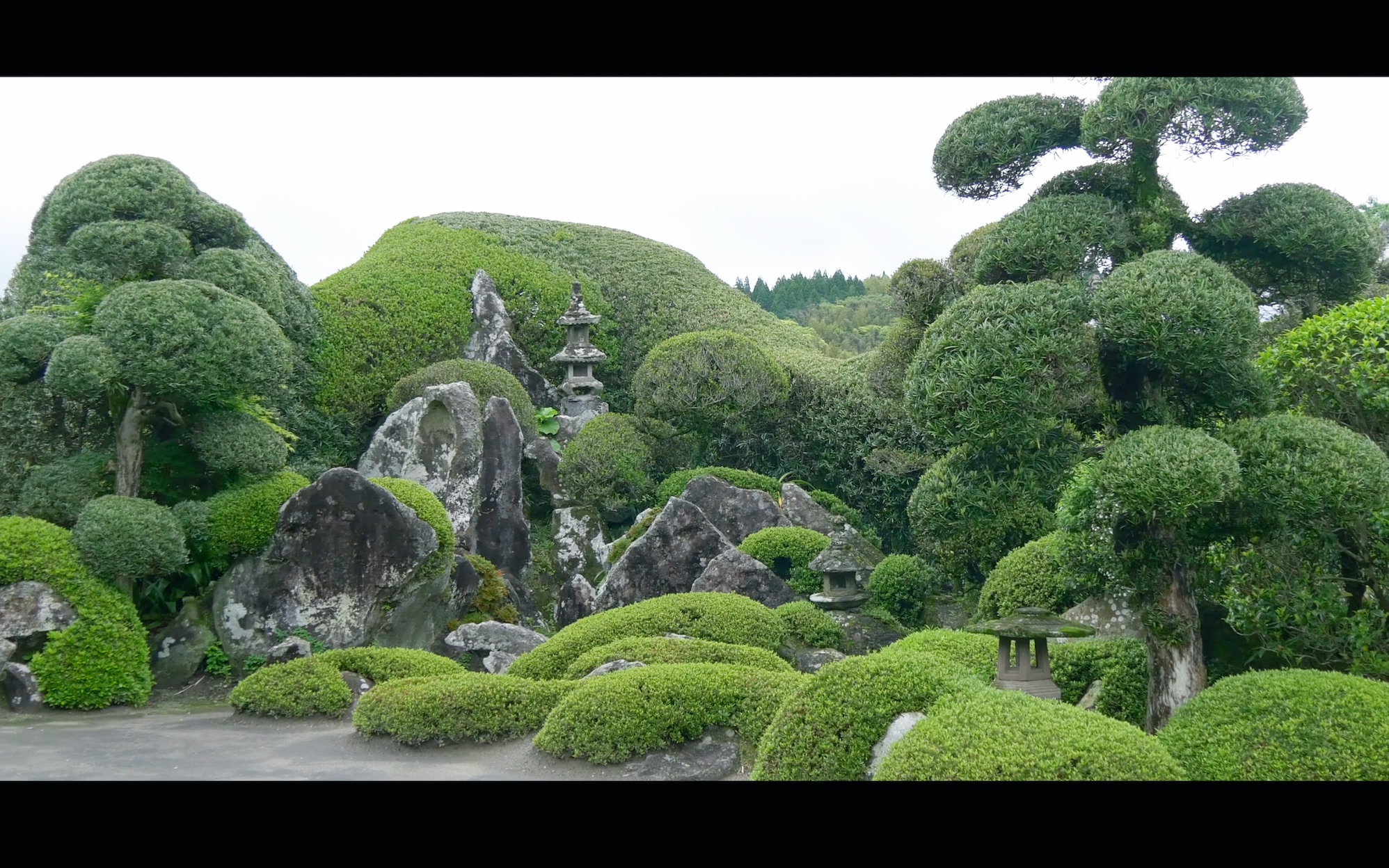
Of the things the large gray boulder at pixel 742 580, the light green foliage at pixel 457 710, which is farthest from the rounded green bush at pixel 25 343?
the large gray boulder at pixel 742 580

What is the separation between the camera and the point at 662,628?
10039mm

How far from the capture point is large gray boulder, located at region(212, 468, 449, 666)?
38.0 ft

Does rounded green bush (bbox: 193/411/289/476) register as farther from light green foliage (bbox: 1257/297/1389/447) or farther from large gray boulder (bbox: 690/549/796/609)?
light green foliage (bbox: 1257/297/1389/447)

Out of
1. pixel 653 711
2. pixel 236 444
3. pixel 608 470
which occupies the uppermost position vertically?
pixel 236 444

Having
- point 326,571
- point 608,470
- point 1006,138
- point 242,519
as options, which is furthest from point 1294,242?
point 608,470

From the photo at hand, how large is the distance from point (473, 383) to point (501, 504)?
228cm

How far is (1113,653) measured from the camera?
25.4ft

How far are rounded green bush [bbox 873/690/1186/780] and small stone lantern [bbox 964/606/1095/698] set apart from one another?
1079 millimetres

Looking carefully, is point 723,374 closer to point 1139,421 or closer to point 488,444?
point 488,444

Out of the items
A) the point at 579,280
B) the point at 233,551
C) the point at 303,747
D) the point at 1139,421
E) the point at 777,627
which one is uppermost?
the point at 579,280

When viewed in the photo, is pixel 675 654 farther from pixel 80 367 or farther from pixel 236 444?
pixel 80 367

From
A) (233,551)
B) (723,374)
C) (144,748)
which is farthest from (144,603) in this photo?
(723,374)

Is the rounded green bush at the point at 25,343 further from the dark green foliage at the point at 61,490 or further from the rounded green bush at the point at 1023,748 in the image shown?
the rounded green bush at the point at 1023,748

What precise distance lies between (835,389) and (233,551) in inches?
396
